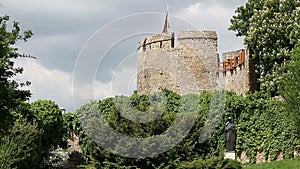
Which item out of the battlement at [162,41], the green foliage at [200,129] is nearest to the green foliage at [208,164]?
the green foliage at [200,129]

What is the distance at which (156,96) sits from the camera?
92.0ft

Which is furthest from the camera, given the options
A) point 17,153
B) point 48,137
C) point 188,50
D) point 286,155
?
point 188,50

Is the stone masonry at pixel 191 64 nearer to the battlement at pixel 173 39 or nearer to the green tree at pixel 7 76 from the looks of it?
the battlement at pixel 173 39

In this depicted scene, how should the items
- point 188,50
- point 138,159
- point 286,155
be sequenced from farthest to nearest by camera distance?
point 188,50, point 286,155, point 138,159

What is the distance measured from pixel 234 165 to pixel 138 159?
305 cm

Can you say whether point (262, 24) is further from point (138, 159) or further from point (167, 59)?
point (138, 159)

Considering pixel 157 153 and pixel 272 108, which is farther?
pixel 272 108

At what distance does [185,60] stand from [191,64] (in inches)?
14.9

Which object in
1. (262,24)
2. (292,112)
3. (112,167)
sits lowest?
(112,167)

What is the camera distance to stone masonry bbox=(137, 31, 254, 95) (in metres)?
32.1

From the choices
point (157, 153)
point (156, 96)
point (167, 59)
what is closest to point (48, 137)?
point (156, 96)

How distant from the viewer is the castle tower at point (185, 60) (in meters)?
32.2

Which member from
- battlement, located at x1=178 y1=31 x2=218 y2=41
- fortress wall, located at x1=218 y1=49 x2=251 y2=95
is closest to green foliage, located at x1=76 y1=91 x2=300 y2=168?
fortress wall, located at x1=218 y1=49 x2=251 y2=95

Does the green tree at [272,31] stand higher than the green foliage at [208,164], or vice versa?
the green tree at [272,31]
